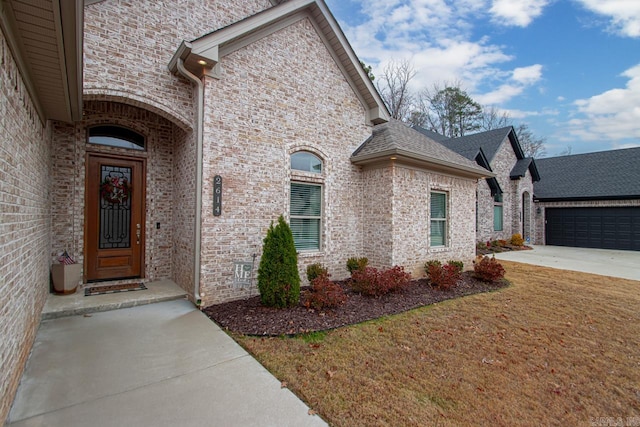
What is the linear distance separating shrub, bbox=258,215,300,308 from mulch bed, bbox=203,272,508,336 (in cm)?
20

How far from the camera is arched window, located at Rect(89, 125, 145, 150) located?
6410 mm

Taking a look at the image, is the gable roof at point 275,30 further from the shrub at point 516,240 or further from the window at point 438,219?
the shrub at point 516,240

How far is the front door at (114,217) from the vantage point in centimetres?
634

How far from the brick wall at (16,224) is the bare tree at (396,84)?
906 inches

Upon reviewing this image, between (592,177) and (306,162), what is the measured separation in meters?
20.8

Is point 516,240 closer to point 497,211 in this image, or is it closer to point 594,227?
point 497,211

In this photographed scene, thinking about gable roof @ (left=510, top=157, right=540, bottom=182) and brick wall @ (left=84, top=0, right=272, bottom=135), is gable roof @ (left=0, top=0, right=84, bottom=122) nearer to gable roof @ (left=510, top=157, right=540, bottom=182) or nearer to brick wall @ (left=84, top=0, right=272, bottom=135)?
brick wall @ (left=84, top=0, right=272, bottom=135)

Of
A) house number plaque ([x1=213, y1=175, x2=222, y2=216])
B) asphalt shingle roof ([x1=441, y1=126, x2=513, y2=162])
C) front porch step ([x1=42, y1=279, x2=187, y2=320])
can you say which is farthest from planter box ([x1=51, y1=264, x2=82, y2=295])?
asphalt shingle roof ([x1=441, y1=126, x2=513, y2=162])

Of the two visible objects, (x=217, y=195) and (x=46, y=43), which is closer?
(x=46, y=43)

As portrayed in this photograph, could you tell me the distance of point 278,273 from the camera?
5.36 m

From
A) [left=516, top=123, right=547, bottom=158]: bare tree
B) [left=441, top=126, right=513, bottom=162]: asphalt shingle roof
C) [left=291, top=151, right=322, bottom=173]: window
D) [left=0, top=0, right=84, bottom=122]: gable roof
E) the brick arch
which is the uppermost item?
[left=516, top=123, right=547, bottom=158]: bare tree

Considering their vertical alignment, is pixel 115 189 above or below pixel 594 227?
above

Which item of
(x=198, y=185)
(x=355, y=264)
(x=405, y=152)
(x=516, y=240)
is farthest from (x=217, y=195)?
(x=516, y=240)

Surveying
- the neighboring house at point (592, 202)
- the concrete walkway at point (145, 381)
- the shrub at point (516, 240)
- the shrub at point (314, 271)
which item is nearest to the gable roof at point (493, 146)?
the neighboring house at point (592, 202)
